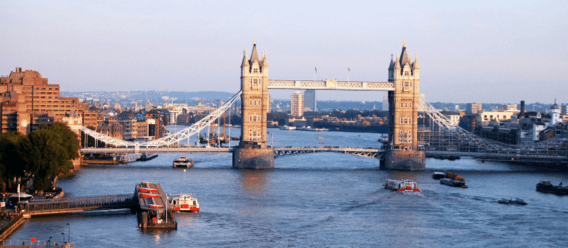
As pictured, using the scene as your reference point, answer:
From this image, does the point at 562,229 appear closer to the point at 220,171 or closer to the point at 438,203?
the point at 438,203

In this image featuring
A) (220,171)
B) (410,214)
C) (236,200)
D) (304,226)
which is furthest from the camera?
(220,171)

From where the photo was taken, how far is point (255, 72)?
82.6 metres

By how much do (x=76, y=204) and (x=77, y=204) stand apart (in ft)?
0.19

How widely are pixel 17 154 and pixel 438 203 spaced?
95.2 feet

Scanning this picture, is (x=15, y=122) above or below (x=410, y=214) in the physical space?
above

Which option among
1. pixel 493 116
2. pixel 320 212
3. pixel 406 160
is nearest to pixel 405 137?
pixel 406 160

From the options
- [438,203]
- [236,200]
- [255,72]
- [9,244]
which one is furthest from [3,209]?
[255,72]

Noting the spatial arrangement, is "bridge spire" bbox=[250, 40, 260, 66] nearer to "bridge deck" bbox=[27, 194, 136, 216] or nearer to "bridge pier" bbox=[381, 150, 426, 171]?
"bridge pier" bbox=[381, 150, 426, 171]

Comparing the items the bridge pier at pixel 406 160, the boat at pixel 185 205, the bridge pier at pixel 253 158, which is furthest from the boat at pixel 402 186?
the boat at pixel 185 205

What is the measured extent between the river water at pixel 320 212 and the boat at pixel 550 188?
113 cm

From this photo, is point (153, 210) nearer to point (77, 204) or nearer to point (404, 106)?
point (77, 204)

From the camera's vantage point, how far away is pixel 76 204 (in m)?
50.5

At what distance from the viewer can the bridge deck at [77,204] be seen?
161 ft

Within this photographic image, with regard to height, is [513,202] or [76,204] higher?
[76,204]
